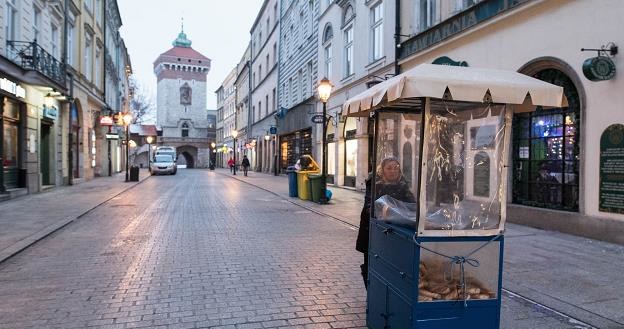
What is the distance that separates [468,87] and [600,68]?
241 inches

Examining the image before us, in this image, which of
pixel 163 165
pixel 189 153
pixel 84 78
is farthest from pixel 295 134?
pixel 189 153

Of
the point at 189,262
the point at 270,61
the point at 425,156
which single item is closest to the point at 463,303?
the point at 425,156

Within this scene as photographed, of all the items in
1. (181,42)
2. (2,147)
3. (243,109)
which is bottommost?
(2,147)

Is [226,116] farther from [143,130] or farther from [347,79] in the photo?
[347,79]

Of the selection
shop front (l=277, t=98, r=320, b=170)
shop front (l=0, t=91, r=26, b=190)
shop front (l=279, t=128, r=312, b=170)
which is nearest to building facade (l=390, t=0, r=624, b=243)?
shop front (l=0, t=91, r=26, b=190)

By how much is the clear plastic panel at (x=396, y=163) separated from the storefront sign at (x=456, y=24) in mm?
7439

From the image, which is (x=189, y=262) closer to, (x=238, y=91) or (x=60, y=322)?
(x=60, y=322)

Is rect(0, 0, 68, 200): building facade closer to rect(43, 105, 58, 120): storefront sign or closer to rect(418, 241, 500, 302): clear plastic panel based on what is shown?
rect(43, 105, 58, 120): storefront sign

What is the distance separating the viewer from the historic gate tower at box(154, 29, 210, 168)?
3068 inches

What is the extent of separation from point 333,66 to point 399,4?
7.52 meters

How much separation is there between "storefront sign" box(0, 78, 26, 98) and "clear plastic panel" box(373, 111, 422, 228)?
13.9 meters

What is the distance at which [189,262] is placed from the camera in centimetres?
690

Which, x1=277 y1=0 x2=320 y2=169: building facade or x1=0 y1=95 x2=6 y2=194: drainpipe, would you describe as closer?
x1=0 y1=95 x2=6 y2=194: drainpipe

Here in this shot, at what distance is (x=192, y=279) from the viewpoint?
596cm
